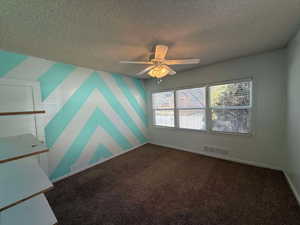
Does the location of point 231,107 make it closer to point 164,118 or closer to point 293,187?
point 293,187

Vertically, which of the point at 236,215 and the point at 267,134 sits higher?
the point at 267,134

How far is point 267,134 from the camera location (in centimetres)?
244

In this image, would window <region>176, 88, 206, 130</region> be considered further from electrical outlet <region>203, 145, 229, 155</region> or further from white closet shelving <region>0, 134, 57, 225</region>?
white closet shelving <region>0, 134, 57, 225</region>

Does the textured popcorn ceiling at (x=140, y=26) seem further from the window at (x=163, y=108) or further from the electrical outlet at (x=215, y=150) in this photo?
the electrical outlet at (x=215, y=150)

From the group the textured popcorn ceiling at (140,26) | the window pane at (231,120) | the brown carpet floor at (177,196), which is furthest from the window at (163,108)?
the textured popcorn ceiling at (140,26)

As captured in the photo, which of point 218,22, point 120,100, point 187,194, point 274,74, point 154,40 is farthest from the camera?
point 120,100

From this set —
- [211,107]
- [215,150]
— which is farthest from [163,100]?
[215,150]

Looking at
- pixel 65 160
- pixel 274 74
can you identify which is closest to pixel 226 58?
pixel 274 74

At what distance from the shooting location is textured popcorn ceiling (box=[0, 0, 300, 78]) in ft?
3.77

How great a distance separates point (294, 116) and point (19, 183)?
3.27 meters

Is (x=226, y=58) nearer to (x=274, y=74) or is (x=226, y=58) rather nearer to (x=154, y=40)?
(x=274, y=74)

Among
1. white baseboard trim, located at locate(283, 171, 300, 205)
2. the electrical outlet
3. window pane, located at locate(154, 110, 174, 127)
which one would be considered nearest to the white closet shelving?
white baseboard trim, located at locate(283, 171, 300, 205)

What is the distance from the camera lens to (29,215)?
782mm

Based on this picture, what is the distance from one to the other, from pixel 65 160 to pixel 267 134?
4.29 m
